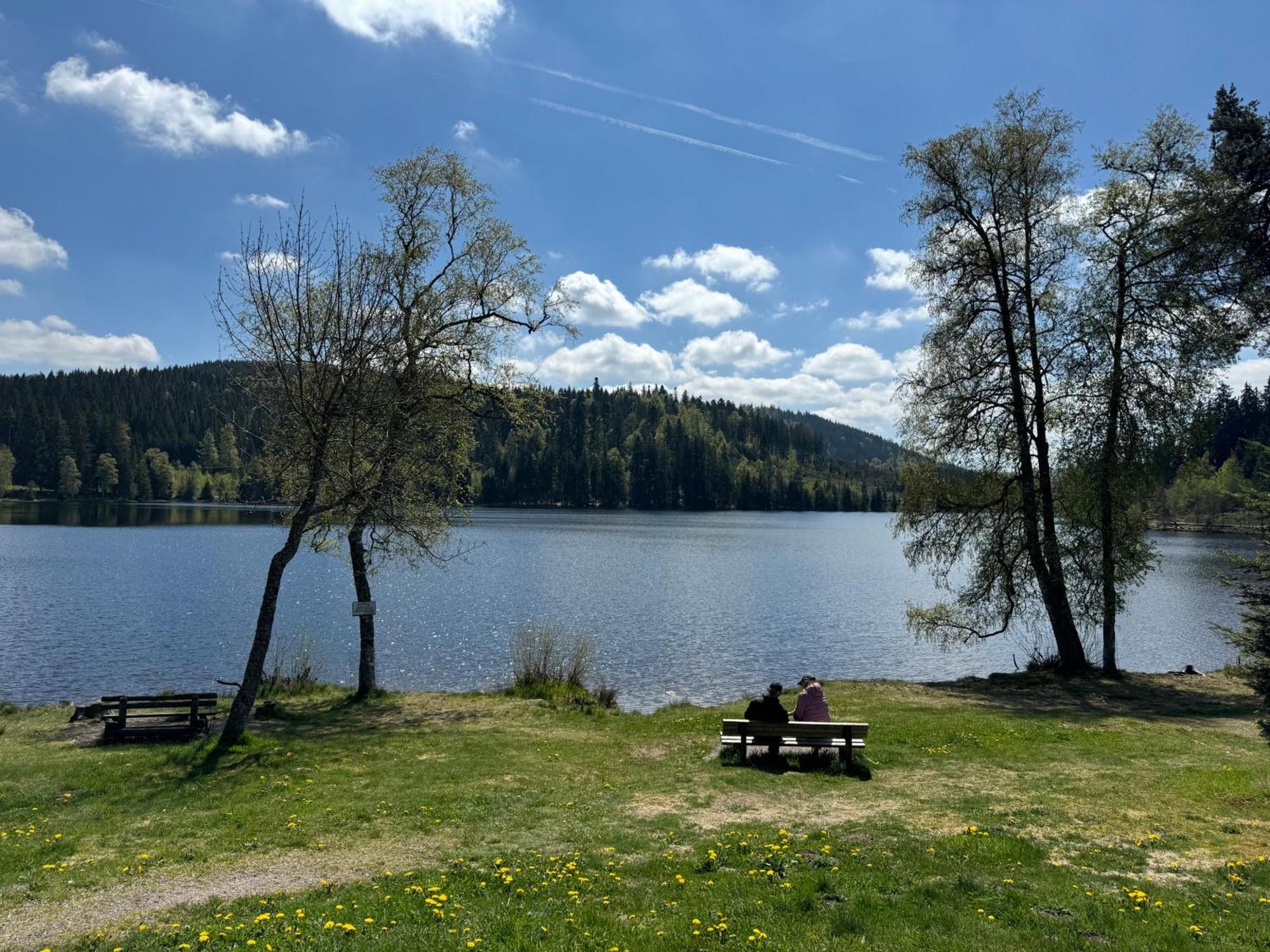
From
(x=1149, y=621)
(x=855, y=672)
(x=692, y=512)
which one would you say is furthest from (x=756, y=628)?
(x=692, y=512)

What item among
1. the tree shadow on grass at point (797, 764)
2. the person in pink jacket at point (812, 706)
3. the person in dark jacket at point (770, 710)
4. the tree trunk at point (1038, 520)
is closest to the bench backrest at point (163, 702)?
the tree shadow on grass at point (797, 764)

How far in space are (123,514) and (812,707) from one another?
131379mm

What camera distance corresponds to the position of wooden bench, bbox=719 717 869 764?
44.7ft

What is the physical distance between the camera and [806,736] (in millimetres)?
13711

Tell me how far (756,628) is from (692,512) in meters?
145

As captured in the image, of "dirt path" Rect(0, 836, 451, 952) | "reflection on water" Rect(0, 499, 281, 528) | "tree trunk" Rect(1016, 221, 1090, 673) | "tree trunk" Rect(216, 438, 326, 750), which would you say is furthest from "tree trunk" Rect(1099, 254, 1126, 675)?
"reflection on water" Rect(0, 499, 281, 528)

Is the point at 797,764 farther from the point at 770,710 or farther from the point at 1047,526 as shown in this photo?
the point at 1047,526

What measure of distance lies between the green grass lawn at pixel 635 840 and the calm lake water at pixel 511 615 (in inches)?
410

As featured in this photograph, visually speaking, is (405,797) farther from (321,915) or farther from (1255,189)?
(1255,189)

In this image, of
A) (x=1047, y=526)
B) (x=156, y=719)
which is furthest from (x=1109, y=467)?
(x=156, y=719)

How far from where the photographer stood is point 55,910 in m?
7.64

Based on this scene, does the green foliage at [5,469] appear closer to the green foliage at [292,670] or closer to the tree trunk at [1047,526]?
the green foliage at [292,670]

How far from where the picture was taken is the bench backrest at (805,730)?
13.6 m

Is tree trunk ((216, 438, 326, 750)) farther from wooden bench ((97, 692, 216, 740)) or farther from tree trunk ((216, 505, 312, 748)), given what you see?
wooden bench ((97, 692, 216, 740))
